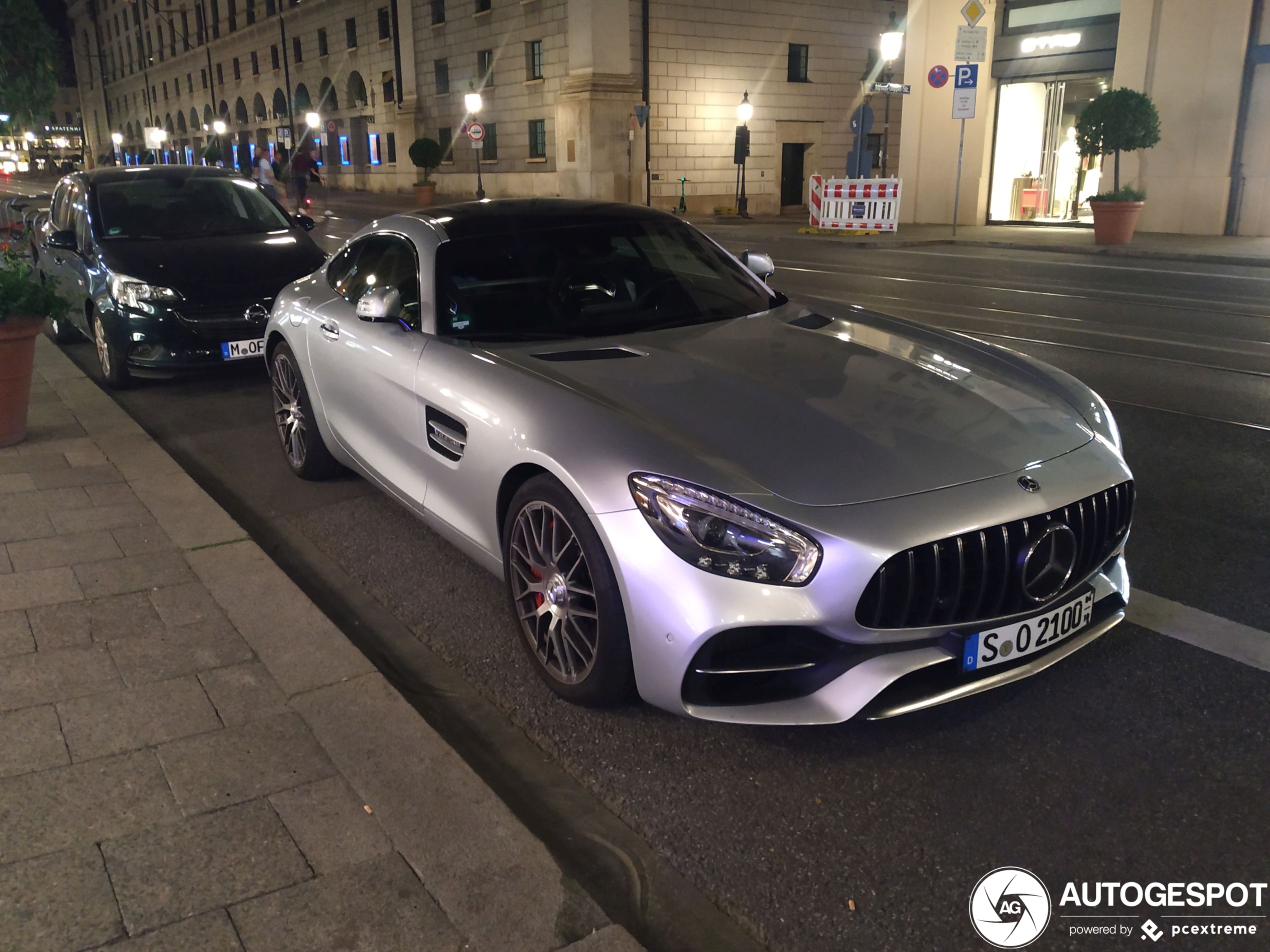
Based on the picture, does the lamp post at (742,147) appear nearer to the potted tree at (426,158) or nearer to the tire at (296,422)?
the potted tree at (426,158)

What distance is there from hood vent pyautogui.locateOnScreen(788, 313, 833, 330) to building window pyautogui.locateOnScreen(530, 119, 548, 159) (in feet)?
117

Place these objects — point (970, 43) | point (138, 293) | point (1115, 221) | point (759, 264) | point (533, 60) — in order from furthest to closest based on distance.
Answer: point (533, 60) < point (970, 43) < point (1115, 221) < point (138, 293) < point (759, 264)

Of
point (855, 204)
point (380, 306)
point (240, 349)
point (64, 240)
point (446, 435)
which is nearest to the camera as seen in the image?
point (446, 435)

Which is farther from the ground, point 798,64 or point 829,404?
point 798,64

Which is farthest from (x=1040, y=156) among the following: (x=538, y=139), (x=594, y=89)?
(x=538, y=139)

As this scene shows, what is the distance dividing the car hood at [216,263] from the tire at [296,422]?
2.25m

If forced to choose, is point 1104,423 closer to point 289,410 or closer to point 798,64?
point 289,410

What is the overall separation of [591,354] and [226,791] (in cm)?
187

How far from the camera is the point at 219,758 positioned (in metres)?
3.04

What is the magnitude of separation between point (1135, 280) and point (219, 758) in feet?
48.4

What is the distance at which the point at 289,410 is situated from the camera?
19.0 ft

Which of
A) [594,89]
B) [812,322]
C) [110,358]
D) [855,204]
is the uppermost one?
[594,89]

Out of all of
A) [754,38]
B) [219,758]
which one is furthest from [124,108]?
[219,758]

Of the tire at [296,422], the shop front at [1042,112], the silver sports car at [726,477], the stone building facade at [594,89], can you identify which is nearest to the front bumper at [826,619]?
the silver sports car at [726,477]
